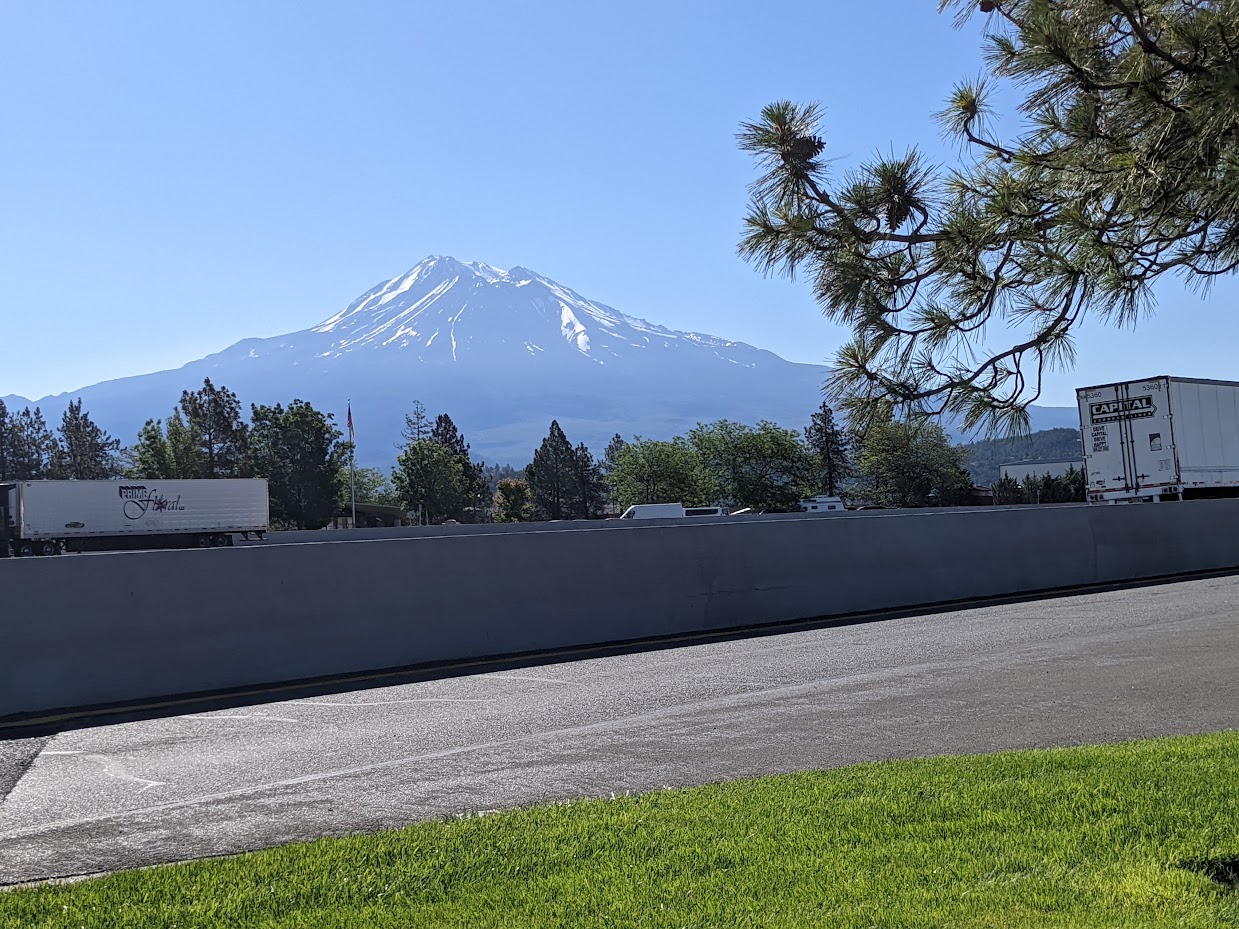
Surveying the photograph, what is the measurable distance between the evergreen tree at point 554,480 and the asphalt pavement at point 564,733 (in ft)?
356

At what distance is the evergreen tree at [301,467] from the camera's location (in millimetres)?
95688

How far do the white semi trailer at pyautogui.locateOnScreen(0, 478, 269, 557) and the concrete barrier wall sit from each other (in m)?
42.3

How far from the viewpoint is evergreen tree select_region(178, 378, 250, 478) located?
100250mm

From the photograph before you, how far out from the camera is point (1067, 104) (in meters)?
6.27

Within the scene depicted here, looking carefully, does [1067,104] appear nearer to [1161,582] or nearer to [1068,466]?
[1161,582]

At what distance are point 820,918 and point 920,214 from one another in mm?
4015

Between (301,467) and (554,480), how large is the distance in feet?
105

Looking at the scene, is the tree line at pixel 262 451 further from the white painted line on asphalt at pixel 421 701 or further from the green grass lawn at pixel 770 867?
the green grass lawn at pixel 770 867

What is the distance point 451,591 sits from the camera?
13.4 m

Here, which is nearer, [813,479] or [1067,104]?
[1067,104]

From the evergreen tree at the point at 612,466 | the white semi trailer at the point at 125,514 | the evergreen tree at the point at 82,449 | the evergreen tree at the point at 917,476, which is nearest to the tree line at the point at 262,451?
the evergreen tree at the point at 82,449

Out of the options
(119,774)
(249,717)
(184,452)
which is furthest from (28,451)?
(119,774)

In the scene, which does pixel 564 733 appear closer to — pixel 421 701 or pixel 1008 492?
pixel 421 701

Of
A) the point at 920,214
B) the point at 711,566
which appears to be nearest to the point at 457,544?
the point at 711,566
